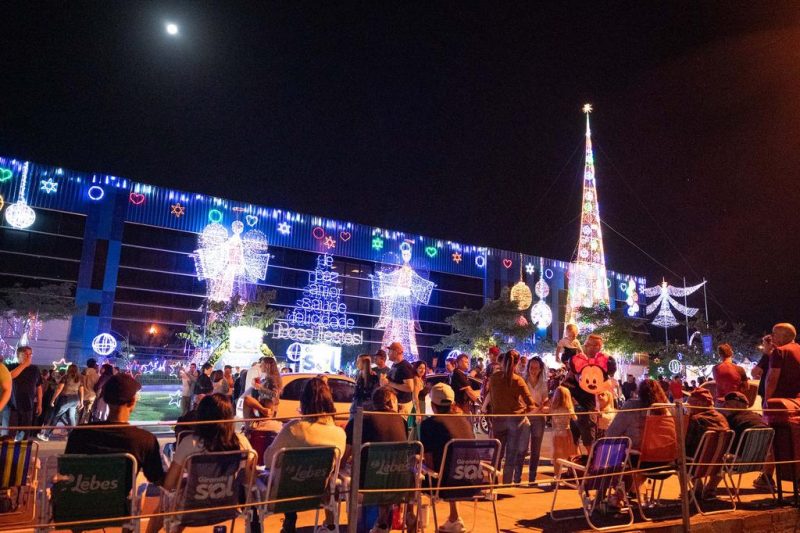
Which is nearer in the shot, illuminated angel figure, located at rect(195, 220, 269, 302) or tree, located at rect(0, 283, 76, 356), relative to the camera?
tree, located at rect(0, 283, 76, 356)

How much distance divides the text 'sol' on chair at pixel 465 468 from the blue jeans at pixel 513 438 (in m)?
2.42

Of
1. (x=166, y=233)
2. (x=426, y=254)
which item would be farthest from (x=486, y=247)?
(x=166, y=233)

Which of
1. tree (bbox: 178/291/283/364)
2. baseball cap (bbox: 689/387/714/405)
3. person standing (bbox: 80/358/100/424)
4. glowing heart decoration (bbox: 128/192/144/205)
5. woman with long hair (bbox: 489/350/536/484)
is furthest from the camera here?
glowing heart decoration (bbox: 128/192/144/205)

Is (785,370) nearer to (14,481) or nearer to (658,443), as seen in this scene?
(658,443)

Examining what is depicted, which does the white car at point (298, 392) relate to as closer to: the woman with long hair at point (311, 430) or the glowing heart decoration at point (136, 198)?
the woman with long hair at point (311, 430)

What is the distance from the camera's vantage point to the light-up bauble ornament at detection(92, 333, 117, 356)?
3844cm

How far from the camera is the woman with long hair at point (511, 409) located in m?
7.31

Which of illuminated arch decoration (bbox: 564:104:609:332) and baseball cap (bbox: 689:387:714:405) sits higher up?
illuminated arch decoration (bbox: 564:104:609:332)

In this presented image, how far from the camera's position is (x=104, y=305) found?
133ft

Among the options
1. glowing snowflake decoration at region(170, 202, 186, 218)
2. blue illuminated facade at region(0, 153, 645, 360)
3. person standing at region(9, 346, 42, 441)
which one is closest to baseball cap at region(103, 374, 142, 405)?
person standing at region(9, 346, 42, 441)

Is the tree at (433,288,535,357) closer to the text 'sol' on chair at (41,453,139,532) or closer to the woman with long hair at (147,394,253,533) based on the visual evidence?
the woman with long hair at (147,394,253,533)

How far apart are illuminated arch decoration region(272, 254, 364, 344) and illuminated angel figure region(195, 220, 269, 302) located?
7331mm

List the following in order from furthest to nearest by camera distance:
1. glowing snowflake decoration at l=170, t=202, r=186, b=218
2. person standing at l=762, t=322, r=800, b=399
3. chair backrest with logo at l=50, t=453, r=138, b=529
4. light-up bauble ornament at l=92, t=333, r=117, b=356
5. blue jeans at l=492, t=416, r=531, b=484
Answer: glowing snowflake decoration at l=170, t=202, r=186, b=218
light-up bauble ornament at l=92, t=333, r=117, b=356
blue jeans at l=492, t=416, r=531, b=484
person standing at l=762, t=322, r=800, b=399
chair backrest with logo at l=50, t=453, r=138, b=529

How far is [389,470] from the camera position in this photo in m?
4.54
